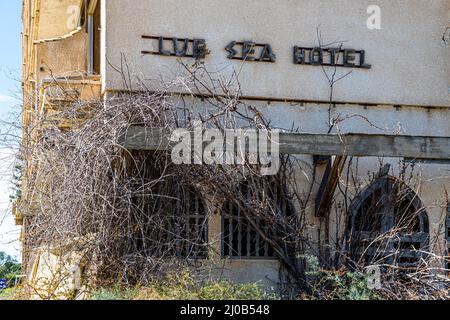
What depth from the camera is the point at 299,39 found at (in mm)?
14820

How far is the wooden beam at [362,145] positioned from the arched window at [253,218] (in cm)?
126

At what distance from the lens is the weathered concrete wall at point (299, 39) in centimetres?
1405

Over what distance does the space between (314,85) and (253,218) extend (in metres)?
2.83

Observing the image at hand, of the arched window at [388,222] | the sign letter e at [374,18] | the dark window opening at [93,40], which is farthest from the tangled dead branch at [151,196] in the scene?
the dark window opening at [93,40]

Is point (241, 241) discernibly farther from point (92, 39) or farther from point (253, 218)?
point (92, 39)

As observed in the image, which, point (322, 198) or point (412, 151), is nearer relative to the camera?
point (412, 151)

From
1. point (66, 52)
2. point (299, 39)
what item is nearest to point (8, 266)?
point (66, 52)

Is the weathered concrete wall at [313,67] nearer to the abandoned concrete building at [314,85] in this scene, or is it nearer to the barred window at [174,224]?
the abandoned concrete building at [314,85]

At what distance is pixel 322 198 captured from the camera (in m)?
14.1

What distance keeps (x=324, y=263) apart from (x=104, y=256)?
3.56 m
